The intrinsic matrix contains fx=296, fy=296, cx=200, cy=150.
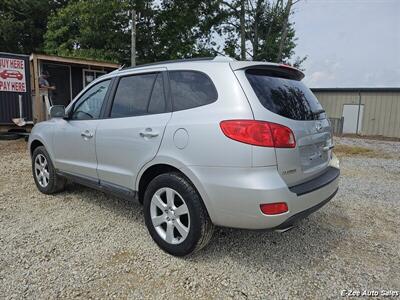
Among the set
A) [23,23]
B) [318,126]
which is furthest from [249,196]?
[23,23]

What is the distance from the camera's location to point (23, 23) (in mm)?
A: 19062

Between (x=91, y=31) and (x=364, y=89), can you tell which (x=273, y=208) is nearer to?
(x=91, y=31)

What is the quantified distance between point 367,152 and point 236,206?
962cm

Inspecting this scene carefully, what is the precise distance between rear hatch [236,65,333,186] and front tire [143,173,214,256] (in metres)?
0.78

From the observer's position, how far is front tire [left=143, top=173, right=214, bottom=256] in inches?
99.3

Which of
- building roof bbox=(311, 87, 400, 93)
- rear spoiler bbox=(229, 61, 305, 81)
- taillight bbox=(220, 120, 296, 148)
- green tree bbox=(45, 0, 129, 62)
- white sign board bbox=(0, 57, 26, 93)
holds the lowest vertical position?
taillight bbox=(220, 120, 296, 148)

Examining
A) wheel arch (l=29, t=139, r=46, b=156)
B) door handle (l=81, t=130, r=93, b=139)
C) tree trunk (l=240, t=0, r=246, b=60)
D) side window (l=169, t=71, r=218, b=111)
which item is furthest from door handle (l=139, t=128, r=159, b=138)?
tree trunk (l=240, t=0, r=246, b=60)

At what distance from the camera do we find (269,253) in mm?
2877

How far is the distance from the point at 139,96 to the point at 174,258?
64.9 inches

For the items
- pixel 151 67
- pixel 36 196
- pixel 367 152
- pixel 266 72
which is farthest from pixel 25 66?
pixel 367 152

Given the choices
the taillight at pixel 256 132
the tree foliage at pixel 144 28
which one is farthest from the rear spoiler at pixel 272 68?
the tree foliage at pixel 144 28

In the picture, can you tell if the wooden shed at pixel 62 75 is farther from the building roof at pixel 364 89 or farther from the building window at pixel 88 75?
the building roof at pixel 364 89

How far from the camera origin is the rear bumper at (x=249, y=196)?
7.32ft

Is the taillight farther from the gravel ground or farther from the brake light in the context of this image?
the gravel ground
